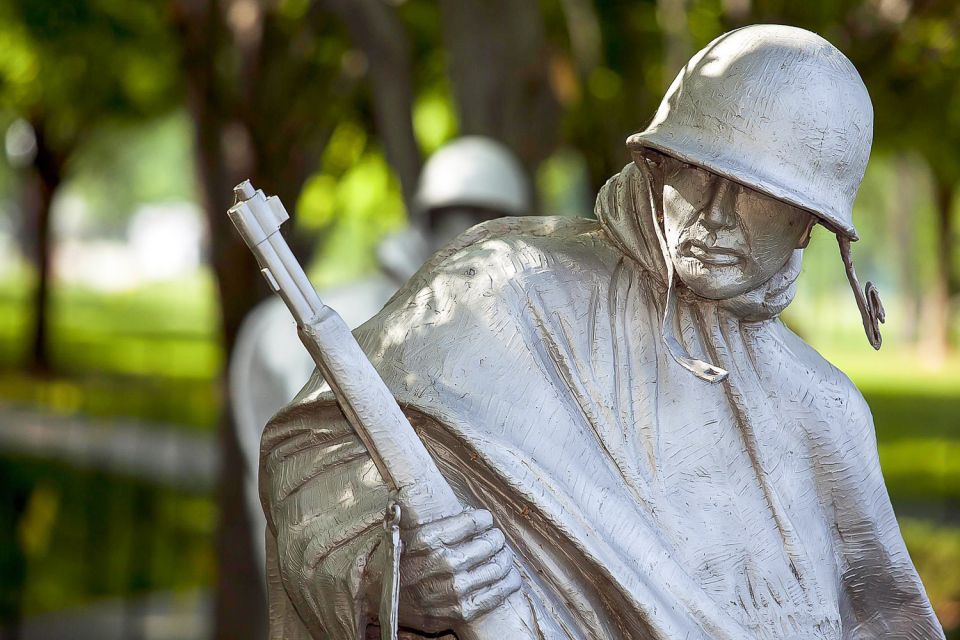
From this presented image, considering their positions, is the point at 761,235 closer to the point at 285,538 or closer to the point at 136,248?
the point at 285,538

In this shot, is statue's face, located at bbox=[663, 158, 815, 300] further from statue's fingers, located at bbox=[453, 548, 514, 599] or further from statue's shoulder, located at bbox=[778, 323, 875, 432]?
statue's fingers, located at bbox=[453, 548, 514, 599]

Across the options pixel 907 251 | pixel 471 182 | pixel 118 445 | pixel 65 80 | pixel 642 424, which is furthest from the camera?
pixel 907 251

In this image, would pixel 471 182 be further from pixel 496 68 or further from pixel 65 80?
pixel 65 80

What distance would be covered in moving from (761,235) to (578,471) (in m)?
0.56

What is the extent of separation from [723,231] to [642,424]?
41 centimetres

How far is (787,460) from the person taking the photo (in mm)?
3020

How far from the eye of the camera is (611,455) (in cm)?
288

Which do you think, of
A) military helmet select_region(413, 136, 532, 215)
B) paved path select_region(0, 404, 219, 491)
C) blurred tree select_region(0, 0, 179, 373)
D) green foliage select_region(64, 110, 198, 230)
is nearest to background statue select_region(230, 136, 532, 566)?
military helmet select_region(413, 136, 532, 215)

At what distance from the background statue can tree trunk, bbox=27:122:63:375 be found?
13.4 meters

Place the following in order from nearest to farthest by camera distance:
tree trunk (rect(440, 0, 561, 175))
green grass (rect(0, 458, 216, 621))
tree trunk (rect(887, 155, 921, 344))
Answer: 1. tree trunk (rect(440, 0, 561, 175))
2. green grass (rect(0, 458, 216, 621))
3. tree trunk (rect(887, 155, 921, 344))

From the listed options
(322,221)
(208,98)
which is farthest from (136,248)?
(208,98)

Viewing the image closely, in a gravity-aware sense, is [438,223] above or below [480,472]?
above

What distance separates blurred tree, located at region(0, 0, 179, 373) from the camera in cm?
1293

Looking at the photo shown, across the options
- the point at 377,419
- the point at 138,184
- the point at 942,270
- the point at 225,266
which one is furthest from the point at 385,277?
the point at 138,184
